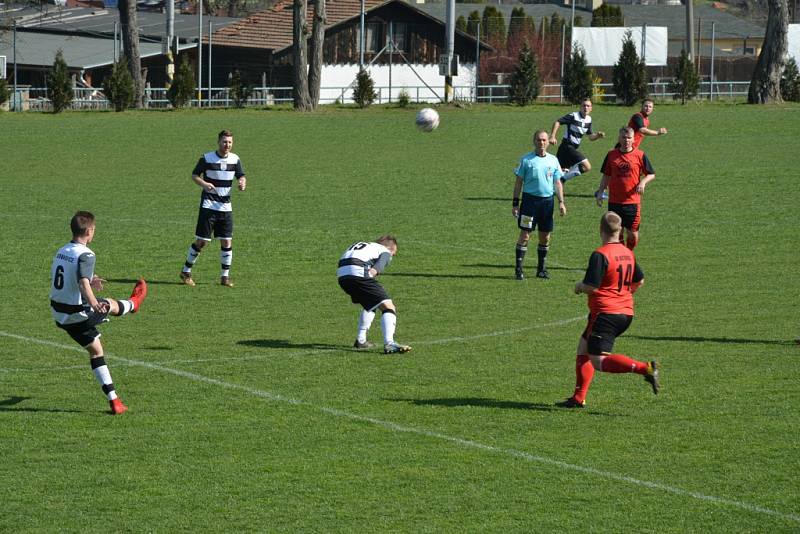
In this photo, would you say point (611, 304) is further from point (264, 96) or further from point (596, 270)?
point (264, 96)

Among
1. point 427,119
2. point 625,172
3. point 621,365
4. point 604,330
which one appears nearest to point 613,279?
point 604,330

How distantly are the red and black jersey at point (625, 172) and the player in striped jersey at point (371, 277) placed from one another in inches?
248

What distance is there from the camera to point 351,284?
47.1 ft

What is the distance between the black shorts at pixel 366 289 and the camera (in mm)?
14344

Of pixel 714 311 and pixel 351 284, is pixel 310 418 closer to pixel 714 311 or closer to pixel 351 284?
pixel 351 284

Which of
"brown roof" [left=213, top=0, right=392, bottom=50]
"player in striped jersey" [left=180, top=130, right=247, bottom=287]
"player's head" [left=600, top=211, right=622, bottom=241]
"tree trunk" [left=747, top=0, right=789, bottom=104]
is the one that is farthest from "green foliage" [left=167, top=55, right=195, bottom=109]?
"player's head" [left=600, top=211, right=622, bottom=241]

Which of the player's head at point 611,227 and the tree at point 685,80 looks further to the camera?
the tree at point 685,80

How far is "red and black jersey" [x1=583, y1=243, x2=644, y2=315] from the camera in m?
11.4

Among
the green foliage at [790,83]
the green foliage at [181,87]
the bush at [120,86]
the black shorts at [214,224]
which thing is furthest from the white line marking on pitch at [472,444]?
the green foliage at [790,83]

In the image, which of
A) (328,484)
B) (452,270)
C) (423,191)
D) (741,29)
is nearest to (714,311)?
(452,270)

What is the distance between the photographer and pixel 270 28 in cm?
7044

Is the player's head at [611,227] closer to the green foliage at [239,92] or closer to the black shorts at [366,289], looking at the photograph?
the black shorts at [366,289]

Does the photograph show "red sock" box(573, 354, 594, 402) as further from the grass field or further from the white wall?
the white wall

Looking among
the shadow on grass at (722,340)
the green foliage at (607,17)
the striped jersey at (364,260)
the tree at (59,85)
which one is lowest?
the shadow on grass at (722,340)
